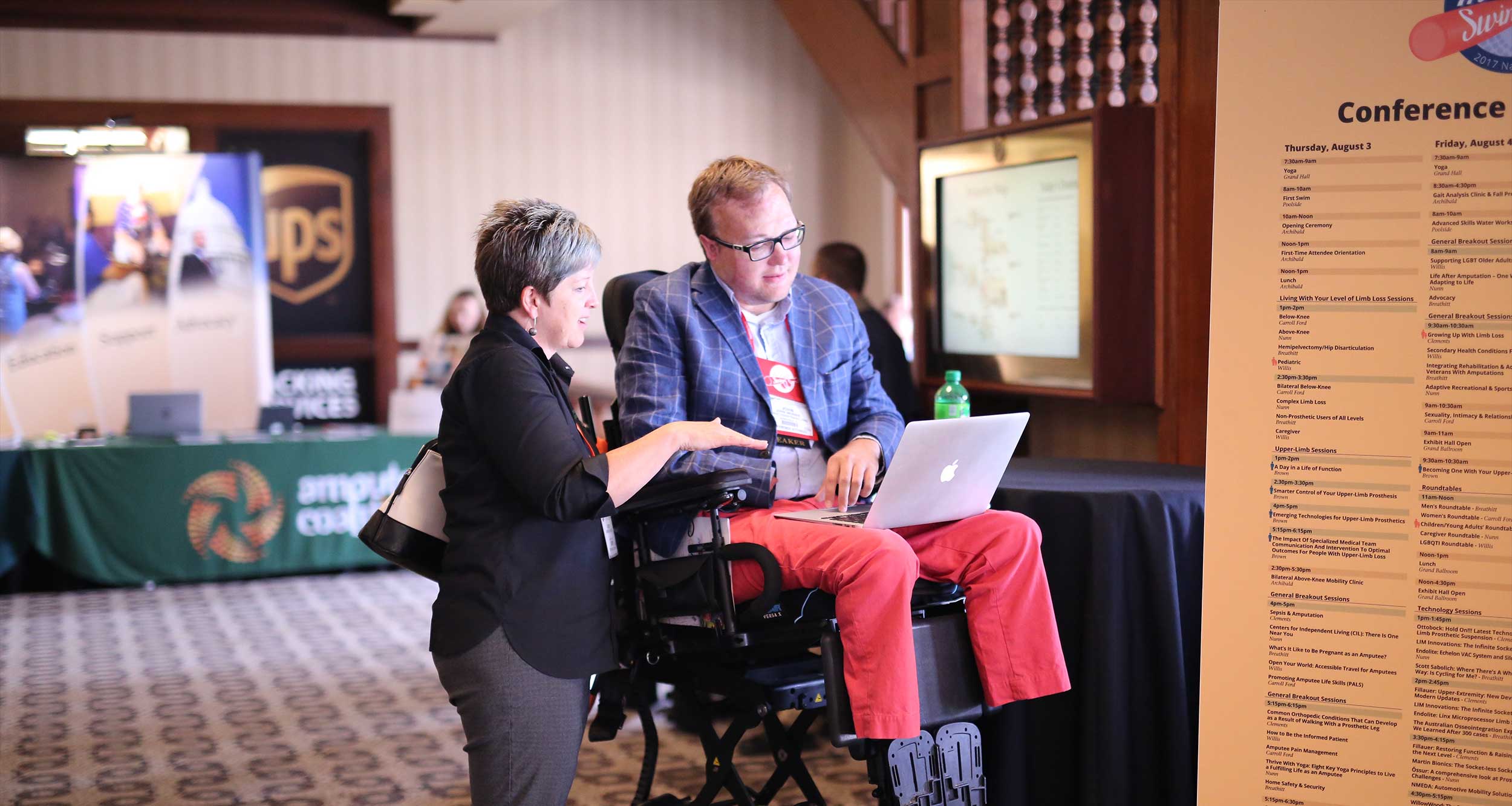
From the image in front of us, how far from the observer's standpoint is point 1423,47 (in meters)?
1.75

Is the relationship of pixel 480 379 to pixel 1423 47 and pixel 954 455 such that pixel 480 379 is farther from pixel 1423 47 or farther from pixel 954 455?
pixel 1423 47

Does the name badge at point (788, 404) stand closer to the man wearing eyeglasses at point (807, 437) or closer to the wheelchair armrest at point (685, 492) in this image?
the man wearing eyeglasses at point (807, 437)

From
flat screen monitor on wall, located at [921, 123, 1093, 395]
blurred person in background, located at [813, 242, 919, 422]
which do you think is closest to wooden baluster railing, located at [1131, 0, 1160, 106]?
flat screen monitor on wall, located at [921, 123, 1093, 395]

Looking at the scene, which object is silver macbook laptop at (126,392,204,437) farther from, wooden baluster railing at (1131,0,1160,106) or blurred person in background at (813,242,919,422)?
wooden baluster railing at (1131,0,1160,106)

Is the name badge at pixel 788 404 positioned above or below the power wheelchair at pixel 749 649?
above

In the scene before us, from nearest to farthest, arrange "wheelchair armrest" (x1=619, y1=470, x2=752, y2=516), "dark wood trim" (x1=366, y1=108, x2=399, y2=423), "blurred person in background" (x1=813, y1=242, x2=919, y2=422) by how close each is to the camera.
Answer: "wheelchair armrest" (x1=619, y1=470, x2=752, y2=516) < "blurred person in background" (x1=813, y1=242, x2=919, y2=422) < "dark wood trim" (x1=366, y1=108, x2=399, y2=423)

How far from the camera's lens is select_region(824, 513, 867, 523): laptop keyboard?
2.30 meters

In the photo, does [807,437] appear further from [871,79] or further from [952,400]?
[871,79]

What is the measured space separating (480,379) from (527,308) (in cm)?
16

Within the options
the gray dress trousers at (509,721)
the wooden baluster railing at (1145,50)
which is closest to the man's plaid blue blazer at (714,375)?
the gray dress trousers at (509,721)

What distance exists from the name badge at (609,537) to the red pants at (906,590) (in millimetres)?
226

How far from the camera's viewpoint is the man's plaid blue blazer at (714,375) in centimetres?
246

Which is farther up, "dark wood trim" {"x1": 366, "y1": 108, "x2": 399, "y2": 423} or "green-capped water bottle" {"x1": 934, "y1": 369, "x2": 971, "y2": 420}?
"dark wood trim" {"x1": 366, "y1": 108, "x2": 399, "y2": 423}

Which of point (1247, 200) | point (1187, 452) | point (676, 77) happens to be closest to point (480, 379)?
point (1247, 200)
